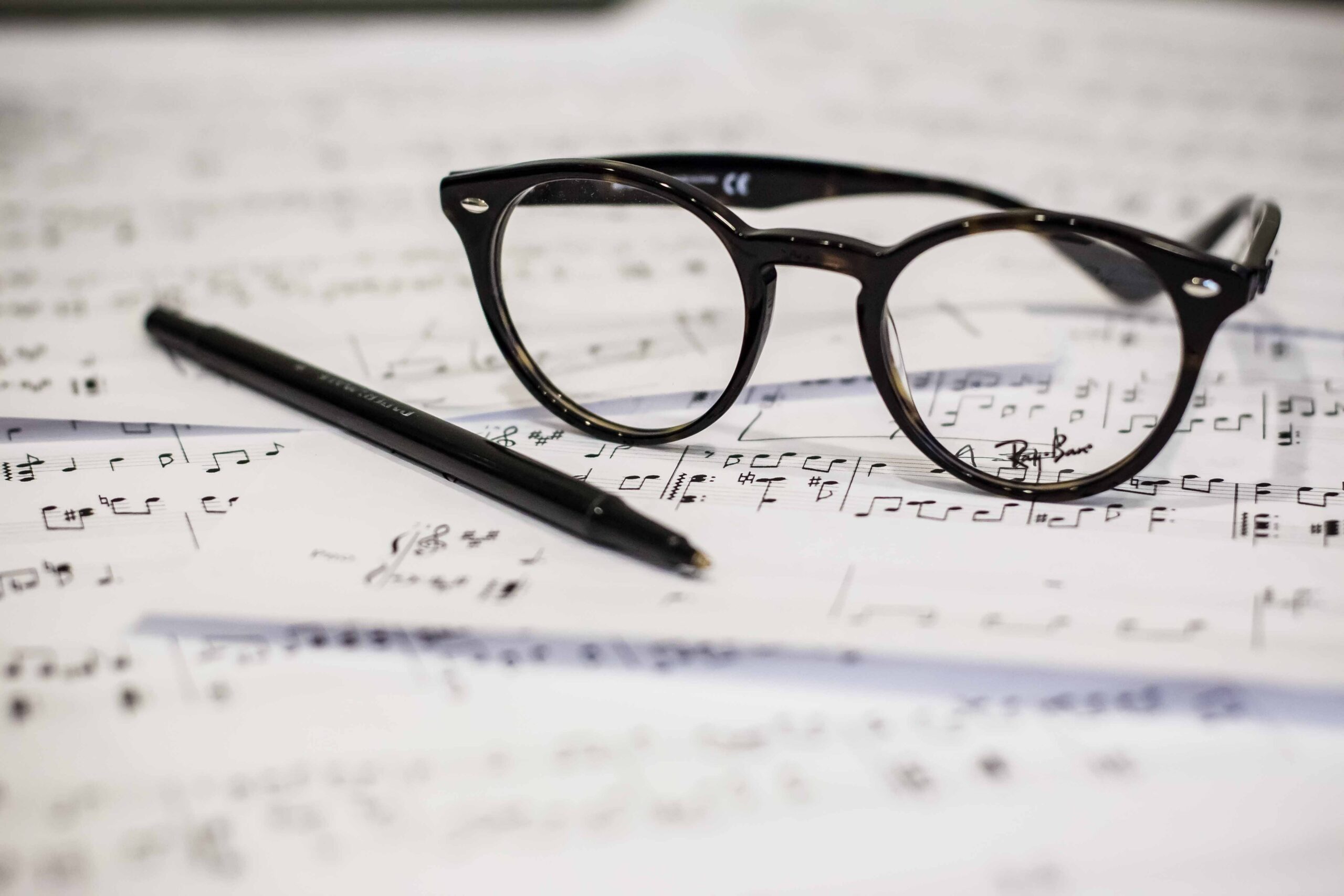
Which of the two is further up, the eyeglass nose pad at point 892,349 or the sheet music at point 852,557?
the eyeglass nose pad at point 892,349

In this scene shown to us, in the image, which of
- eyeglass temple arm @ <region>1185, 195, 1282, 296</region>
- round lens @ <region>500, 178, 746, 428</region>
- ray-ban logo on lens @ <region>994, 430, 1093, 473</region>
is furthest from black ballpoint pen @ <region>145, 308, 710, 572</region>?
eyeglass temple arm @ <region>1185, 195, 1282, 296</region>

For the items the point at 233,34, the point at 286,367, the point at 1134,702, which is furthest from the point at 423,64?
the point at 1134,702

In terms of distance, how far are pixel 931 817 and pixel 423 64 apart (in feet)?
3.75

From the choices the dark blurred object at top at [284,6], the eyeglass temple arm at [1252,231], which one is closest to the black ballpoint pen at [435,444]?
the eyeglass temple arm at [1252,231]

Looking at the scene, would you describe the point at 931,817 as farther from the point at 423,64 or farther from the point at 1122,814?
the point at 423,64

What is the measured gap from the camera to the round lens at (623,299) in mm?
615

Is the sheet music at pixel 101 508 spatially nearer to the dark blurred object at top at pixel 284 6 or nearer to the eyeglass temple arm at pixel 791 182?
the eyeglass temple arm at pixel 791 182

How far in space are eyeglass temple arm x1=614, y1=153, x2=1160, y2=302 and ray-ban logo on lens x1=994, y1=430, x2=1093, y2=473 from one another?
139 mm

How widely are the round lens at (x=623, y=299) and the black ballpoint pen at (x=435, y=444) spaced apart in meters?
0.10

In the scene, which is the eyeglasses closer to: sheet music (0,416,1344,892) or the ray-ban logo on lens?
the ray-ban logo on lens

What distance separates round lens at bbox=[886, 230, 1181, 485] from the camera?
561 mm

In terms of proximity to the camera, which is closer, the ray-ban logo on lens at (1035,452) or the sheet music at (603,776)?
the sheet music at (603,776)

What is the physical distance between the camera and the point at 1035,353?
66 centimetres

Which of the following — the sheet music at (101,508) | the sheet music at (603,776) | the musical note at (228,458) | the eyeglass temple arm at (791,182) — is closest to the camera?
the sheet music at (603,776)
